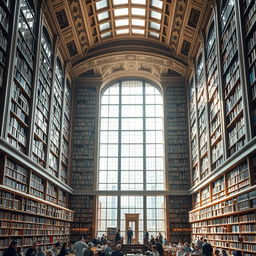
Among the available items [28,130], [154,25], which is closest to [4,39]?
[28,130]

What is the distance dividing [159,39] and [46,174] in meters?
12.3

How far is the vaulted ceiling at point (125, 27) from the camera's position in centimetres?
1852

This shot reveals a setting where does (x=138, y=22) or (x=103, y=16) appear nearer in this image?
(x=103, y=16)

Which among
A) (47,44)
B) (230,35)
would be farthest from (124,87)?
(230,35)

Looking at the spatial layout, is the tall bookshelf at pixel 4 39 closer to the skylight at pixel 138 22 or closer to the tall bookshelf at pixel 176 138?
the skylight at pixel 138 22

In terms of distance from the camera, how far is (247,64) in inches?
435

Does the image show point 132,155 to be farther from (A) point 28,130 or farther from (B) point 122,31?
(A) point 28,130

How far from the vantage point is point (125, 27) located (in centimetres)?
2256

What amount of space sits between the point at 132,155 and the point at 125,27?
8.90 m

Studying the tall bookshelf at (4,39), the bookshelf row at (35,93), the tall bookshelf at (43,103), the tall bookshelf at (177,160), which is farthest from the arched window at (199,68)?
the tall bookshelf at (4,39)

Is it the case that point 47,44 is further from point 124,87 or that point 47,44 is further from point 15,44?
point 124,87

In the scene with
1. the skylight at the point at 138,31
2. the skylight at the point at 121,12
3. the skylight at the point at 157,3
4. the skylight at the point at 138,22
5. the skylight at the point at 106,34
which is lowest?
the skylight at the point at 106,34

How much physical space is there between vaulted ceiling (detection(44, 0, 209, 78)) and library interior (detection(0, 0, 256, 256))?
0.25 feet

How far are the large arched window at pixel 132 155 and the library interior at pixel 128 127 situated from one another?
7cm
